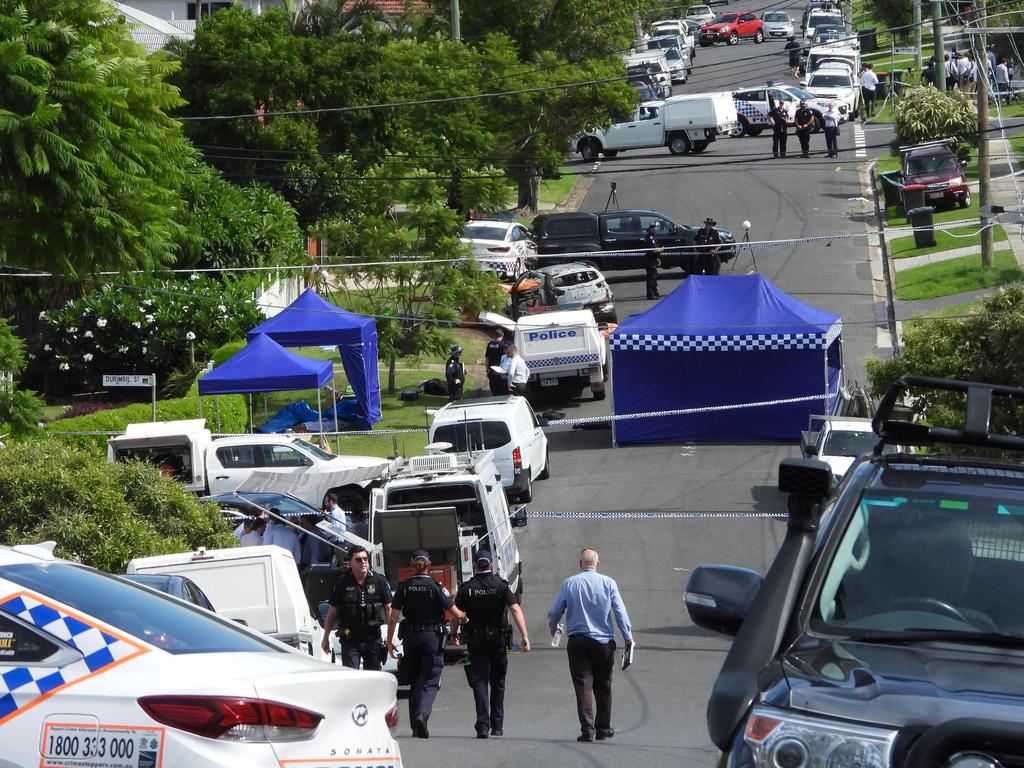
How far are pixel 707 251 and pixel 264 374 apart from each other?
16.1m

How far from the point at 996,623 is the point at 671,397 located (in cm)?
2235

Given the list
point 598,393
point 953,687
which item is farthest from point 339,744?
point 598,393

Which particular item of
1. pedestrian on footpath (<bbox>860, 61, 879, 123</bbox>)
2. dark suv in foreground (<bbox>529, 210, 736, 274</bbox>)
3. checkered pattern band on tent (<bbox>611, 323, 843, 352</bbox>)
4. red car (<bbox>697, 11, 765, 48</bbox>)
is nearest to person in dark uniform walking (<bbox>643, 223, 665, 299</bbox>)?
dark suv in foreground (<bbox>529, 210, 736, 274</bbox>)

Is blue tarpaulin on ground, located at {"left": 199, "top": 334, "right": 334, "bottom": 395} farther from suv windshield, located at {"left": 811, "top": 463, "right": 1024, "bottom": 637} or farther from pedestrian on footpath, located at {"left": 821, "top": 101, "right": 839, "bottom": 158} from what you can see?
pedestrian on footpath, located at {"left": 821, "top": 101, "right": 839, "bottom": 158}

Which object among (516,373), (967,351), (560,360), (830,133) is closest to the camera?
(967,351)

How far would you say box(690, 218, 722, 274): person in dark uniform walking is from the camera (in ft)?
120

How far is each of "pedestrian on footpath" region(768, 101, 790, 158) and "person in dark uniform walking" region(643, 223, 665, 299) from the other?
40.5 ft

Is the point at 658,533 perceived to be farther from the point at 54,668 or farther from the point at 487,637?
the point at 54,668

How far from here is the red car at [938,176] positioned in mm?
40031

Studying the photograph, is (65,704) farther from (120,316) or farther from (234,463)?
(120,316)

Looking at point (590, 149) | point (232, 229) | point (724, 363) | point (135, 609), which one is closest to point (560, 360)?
point (724, 363)

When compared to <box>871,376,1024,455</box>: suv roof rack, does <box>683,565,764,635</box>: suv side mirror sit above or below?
below

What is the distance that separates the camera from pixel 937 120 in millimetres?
45344

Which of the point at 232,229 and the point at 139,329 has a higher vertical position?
the point at 232,229
